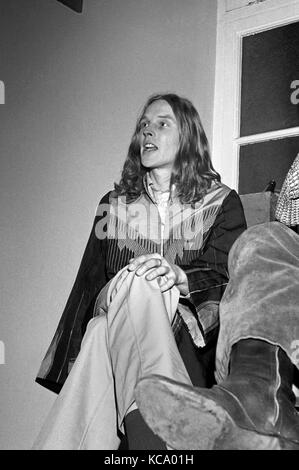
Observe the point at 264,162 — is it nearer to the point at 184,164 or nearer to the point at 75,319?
the point at 184,164

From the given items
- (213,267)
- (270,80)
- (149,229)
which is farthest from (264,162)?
(213,267)

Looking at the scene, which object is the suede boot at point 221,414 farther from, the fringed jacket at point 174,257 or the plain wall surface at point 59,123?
the plain wall surface at point 59,123

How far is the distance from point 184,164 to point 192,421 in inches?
47.5

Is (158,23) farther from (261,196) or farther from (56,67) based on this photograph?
(261,196)

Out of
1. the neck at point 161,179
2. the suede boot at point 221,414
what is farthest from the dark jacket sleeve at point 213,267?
the suede boot at point 221,414

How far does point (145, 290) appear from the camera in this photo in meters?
1.32

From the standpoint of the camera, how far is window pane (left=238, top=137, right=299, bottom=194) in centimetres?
259

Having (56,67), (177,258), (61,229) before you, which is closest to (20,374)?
(61,229)

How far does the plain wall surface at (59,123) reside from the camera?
90.4 inches

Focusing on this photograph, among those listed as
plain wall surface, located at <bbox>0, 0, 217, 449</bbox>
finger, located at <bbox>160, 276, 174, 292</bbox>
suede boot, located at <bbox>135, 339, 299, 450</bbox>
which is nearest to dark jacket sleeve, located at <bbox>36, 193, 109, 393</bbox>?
finger, located at <bbox>160, 276, 174, 292</bbox>

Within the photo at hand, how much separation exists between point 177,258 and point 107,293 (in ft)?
1.28

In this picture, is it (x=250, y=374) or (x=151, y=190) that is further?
(x=151, y=190)

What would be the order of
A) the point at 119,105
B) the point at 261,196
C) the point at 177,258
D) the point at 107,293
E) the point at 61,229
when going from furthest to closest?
the point at 119,105
the point at 61,229
the point at 261,196
the point at 177,258
the point at 107,293

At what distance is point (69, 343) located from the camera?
1.64 metres
